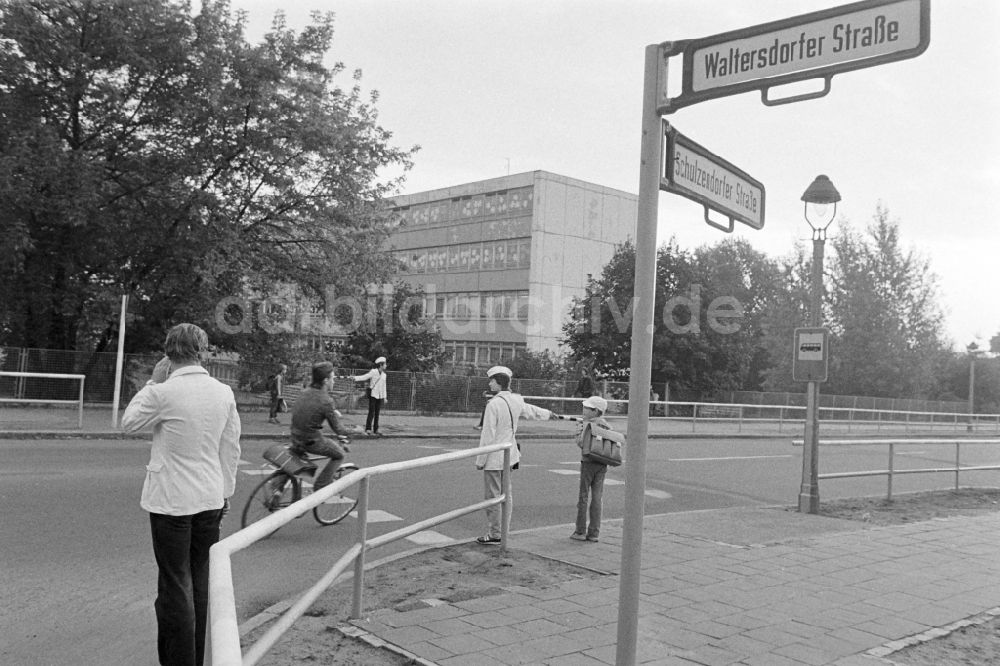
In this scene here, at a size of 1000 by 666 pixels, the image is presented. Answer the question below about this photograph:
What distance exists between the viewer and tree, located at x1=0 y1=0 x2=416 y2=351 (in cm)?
2145

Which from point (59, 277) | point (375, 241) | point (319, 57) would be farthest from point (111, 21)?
point (375, 241)

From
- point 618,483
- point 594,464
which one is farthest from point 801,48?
point 618,483

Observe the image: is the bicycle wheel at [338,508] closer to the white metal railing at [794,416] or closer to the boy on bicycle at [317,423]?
the boy on bicycle at [317,423]

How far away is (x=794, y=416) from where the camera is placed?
115 feet

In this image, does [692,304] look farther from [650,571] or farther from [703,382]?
[650,571]

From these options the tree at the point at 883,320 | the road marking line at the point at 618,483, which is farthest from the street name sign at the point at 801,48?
the tree at the point at 883,320

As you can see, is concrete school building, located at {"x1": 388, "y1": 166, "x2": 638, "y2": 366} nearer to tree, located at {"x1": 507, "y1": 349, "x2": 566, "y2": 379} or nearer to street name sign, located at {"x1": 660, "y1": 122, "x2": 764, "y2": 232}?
tree, located at {"x1": 507, "y1": 349, "x2": 566, "y2": 379}

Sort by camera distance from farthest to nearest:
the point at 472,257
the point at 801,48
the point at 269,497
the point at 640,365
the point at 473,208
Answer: the point at 473,208 → the point at 472,257 → the point at 269,497 → the point at 640,365 → the point at 801,48

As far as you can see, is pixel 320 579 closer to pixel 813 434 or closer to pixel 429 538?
pixel 429 538

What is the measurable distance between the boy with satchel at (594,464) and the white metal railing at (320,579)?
989 mm

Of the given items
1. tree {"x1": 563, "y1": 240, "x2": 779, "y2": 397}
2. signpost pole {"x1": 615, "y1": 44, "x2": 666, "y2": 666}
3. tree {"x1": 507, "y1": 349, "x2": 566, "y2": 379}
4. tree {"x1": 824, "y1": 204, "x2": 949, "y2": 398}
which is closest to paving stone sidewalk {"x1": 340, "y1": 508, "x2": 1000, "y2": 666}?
signpost pole {"x1": 615, "y1": 44, "x2": 666, "y2": 666}

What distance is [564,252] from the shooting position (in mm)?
60375

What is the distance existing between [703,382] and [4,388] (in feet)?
93.3

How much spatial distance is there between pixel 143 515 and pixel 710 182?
6903 millimetres
